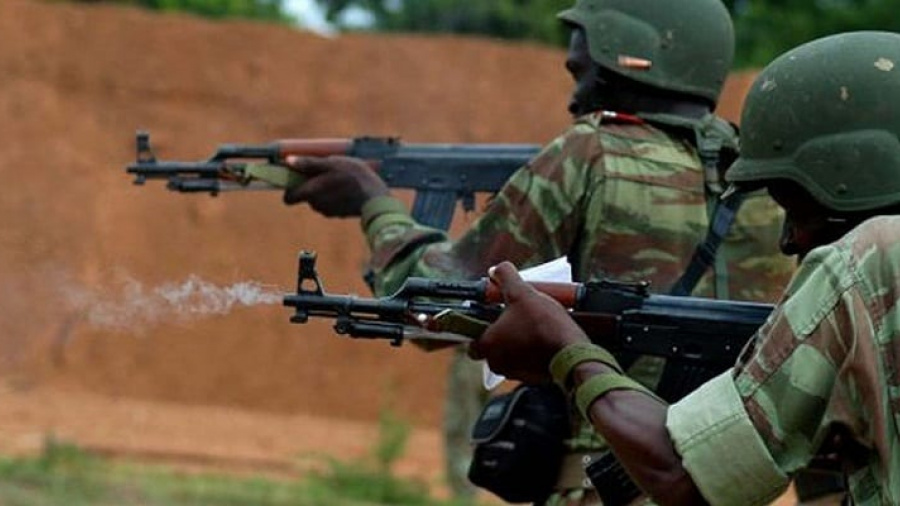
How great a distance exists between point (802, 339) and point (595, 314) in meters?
0.63

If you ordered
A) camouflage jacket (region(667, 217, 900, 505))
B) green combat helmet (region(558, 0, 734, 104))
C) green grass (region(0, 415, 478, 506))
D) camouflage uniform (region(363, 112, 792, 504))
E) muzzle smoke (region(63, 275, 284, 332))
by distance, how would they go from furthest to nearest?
green grass (region(0, 415, 478, 506)), green combat helmet (region(558, 0, 734, 104)), camouflage uniform (region(363, 112, 792, 504)), muzzle smoke (region(63, 275, 284, 332)), camouflage jacket (region(667, 217, 900, 505))

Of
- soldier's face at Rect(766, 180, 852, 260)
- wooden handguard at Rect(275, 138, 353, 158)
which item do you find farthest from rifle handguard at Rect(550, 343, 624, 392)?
wooden handguard at Rect(275, 138, 353, 158)

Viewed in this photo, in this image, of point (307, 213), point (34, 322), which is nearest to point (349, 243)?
point (307, 213)

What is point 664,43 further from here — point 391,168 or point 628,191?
point 391,168

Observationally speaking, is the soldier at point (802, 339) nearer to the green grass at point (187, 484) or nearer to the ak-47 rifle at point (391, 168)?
the ak-47 rifle at point (391, 168)

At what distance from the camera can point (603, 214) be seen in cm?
487

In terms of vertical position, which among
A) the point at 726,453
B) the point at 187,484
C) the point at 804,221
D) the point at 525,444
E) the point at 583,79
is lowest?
the point at 187,484

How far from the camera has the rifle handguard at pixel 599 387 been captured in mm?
3512

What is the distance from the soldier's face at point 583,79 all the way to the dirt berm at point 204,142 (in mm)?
11418

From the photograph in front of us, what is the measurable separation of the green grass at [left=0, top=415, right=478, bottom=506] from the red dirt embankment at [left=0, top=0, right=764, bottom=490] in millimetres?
4173

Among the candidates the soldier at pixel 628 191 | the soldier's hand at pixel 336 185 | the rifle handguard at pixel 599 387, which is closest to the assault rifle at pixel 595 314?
the rifle handguard at pixel 599 387

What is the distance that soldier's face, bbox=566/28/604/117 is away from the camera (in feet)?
17.0

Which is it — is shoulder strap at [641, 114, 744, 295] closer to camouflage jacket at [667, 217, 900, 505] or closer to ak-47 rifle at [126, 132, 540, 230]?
ak-47 rifle at [126, 132, 540, 230]

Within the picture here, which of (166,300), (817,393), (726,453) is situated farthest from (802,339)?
(166,300)
